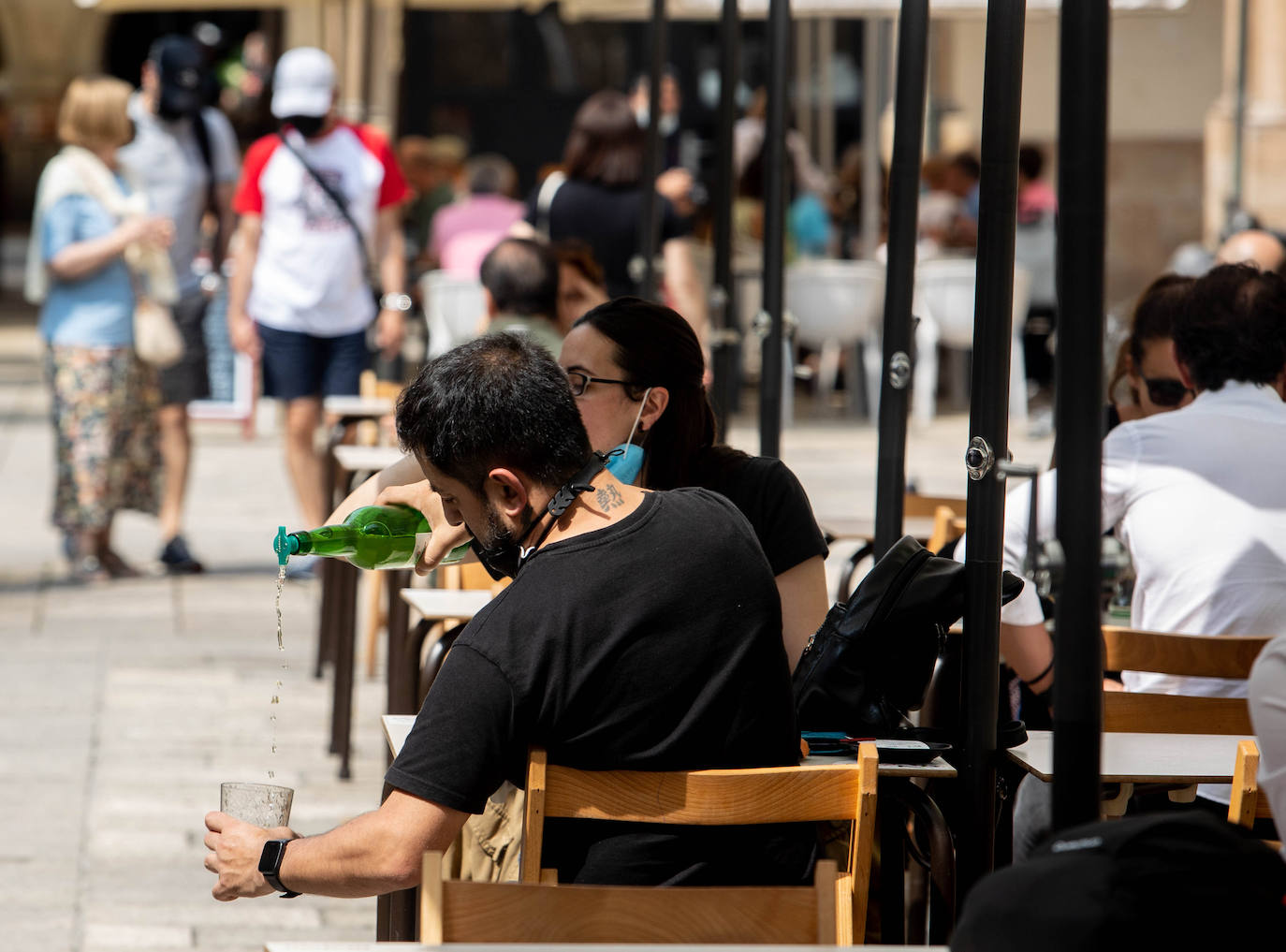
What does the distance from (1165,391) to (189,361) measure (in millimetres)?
5119

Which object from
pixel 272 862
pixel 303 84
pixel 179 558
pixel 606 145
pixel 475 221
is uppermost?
pixel 303 84

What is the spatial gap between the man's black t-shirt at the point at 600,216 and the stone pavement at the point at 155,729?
1.81 meters

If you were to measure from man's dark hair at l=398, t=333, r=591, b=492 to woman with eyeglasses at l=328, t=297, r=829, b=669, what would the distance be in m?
0.90

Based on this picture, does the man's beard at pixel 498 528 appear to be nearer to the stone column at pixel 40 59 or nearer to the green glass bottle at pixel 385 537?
the green glass bottle at pixel 385 537

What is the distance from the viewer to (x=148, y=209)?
349 inches

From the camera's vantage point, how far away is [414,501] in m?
3.46

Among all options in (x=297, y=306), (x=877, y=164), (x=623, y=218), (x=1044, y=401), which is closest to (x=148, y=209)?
(x=297, y=306)

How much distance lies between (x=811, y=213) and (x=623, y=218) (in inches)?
258

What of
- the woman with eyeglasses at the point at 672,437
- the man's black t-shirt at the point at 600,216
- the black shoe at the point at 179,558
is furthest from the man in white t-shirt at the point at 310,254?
the woman with eyeglasses at the point at 672,437

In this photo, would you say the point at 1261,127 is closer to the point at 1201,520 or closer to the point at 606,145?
the point at 606,145

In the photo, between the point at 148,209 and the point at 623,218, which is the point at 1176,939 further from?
the point at 148,209

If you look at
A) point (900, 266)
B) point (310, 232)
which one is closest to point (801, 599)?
point (900, 266)

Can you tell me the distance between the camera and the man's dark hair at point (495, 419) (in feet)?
8.80

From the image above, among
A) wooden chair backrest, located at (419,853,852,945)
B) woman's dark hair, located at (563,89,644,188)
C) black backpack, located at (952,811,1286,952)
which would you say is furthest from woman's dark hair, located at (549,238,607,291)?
black backpack, located at (952,811,1286,952)
